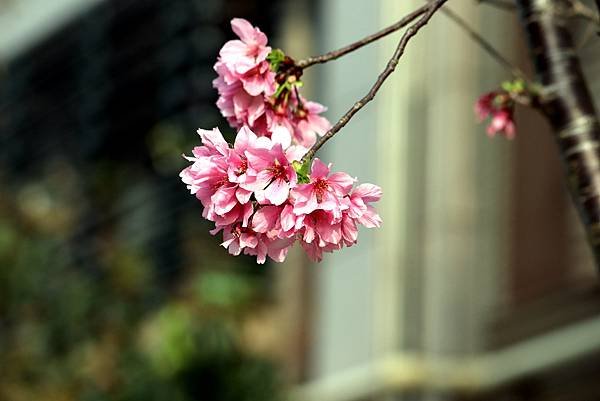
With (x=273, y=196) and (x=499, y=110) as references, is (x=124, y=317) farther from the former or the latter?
(x=273, y=196)

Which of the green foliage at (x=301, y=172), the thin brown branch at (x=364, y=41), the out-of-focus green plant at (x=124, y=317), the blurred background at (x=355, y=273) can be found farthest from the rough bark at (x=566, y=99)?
the out-of-focus green plant at (x=124, y=317)

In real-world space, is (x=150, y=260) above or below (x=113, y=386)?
above

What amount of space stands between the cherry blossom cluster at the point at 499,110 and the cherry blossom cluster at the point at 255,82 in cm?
90

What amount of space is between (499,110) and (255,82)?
1.08 meters

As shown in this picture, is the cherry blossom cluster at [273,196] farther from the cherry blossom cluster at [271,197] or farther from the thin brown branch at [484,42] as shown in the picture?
the thin brown branch at [484,42]

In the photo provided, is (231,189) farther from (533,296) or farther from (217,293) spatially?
(217,293)

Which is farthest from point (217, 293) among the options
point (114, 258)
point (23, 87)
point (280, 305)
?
point (23, 87)

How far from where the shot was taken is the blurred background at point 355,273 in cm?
1162

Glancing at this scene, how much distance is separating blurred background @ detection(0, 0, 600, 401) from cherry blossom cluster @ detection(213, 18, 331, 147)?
7524 mm

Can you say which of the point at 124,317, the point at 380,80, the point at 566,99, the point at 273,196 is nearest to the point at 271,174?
the point at 273,196

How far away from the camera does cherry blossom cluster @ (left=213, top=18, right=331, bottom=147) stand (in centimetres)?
334

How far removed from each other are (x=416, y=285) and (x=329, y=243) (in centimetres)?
934

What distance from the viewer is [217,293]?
1373 centimetres

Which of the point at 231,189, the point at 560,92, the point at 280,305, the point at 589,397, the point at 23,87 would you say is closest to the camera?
the point at 231,189
